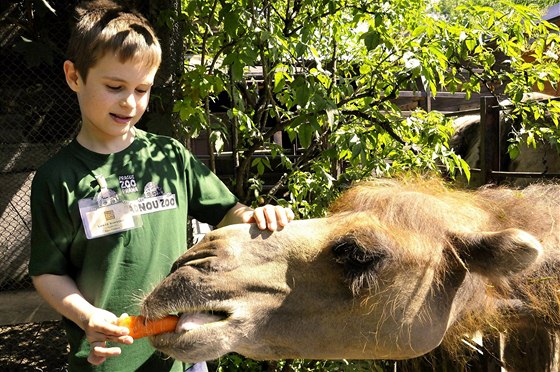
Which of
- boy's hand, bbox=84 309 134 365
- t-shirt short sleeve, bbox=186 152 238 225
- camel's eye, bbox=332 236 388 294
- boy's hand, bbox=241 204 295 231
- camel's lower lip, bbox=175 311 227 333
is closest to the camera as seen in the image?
boy's hand, bbox=84 309 134 365

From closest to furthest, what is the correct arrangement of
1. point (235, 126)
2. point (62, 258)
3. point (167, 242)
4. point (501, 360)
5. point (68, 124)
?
1. point (62, 258)
2. point (167, 242)
3. point (501, 360)
4. point (235, 126)
5. point (68, 124)

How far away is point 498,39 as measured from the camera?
372 centimetres

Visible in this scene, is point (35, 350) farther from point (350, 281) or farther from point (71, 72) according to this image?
point (350, 281)

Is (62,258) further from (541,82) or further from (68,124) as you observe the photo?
(541,82)

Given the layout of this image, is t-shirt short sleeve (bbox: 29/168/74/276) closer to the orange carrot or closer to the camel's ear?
the orange carrot

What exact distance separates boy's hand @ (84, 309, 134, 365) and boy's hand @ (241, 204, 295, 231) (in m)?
0.64

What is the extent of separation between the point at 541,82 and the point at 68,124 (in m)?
3.62

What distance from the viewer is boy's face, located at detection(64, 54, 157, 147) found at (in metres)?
2.09

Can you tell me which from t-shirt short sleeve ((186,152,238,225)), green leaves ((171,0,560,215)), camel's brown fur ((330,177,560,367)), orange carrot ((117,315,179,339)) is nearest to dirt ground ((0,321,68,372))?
green leaves ((171,0,560,215))

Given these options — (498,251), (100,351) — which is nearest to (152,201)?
(100,351)

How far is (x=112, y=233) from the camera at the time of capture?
84.4 inches

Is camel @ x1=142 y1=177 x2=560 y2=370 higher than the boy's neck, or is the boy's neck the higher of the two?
the boy's neck

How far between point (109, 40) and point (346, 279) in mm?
1282

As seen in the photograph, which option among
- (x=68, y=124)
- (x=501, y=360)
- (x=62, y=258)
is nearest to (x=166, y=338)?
(x=62, y=258)
